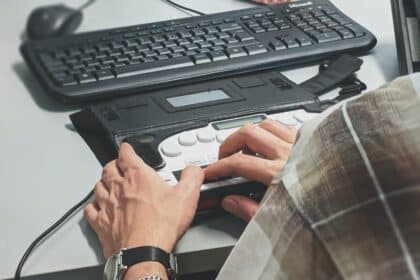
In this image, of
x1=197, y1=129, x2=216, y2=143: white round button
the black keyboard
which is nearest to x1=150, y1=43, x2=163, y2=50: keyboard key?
the black keyboard

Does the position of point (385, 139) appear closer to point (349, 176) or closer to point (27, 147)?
point (349, 176)

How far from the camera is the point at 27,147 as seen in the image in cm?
81

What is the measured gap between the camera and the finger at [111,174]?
731mm

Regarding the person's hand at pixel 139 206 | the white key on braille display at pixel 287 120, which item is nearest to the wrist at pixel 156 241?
the person's hand at pixel 139 206

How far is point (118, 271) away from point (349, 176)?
0.26 metres

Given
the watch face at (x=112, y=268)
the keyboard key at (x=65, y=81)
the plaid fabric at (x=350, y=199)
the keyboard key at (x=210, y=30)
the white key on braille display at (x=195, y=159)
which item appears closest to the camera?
the plaid fabric at (x=350, y=199)

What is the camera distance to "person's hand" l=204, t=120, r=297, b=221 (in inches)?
27.3

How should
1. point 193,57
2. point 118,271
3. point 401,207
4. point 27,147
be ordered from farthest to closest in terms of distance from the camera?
point 193,57 → point 27,147 → point 118,271 → point 401,207

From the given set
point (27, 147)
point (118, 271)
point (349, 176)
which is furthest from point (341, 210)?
point (27, 147)

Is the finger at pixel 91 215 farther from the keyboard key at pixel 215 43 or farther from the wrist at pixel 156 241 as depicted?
the keyboard key at pixel 215 43

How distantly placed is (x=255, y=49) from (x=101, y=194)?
33 centimetres

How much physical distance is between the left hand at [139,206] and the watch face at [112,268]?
14 mm

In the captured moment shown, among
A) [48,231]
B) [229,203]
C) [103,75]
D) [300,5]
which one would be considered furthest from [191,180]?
[300,5]

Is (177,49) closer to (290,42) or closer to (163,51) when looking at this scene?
(163,51)
